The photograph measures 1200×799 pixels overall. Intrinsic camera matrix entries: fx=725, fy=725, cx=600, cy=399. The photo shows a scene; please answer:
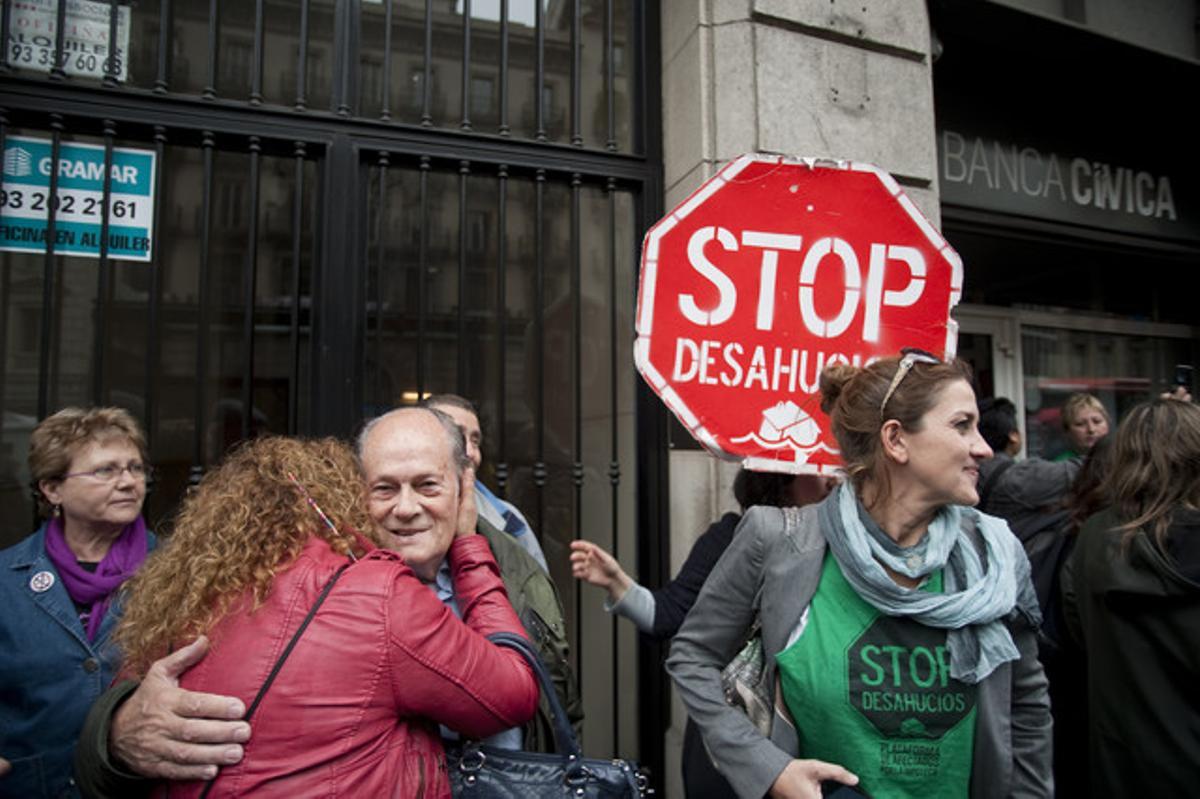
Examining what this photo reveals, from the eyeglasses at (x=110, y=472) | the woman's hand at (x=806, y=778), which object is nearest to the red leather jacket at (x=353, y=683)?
the woman's hand at (x=806, y=778)

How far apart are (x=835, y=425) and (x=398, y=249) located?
138 inches

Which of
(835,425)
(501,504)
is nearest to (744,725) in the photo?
(835,425)

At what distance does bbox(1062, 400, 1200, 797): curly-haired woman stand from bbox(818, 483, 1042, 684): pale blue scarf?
59 centimetres

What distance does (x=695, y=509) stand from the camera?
3289mm

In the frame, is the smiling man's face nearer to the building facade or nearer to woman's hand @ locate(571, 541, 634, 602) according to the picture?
woman's hand @ locate(571, 541, 634, 602)

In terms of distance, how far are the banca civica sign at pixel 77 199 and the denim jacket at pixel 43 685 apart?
1406 mm

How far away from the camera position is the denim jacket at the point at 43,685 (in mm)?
2049

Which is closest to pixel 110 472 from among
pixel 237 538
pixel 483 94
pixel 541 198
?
pixel 237 538

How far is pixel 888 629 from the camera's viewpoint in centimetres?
172

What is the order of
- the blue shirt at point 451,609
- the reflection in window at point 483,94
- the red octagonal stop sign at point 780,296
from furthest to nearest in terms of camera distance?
1. the reflection in window at point 483,94
2. the red octagonal stop sign at point 780,296
3. the blue shirt at point 451,609

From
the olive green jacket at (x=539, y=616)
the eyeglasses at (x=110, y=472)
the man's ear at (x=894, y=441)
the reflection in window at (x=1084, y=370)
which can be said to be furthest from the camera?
the reflection in window at (x=1084, y=370)

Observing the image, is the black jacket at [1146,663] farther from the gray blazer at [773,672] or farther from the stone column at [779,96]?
the stone column at [779,96]

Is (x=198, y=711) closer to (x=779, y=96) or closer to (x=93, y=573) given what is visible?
(x=93, y=573)

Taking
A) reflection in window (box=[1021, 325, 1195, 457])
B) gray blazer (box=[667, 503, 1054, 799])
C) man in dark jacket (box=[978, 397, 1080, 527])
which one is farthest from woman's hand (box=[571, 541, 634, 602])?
reflection in window (box=[1021, 325, 1195, 457])
